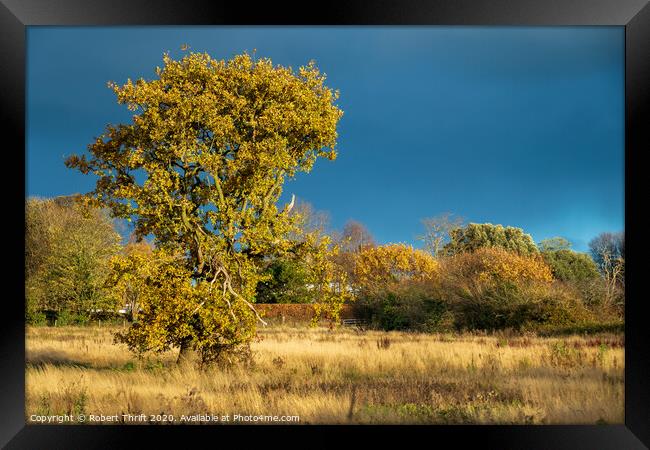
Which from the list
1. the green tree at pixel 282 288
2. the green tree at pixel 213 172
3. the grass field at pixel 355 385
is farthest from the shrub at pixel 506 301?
the green tree at pixel 213 172

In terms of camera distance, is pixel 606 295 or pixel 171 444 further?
Result: pixel 606 295

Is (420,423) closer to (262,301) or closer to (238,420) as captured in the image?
(238,420)

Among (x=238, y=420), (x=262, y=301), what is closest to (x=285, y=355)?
(x=238, y=420)

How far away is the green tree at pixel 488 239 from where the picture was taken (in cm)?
4478

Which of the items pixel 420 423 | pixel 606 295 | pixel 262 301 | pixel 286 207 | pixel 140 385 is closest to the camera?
pixel 420 423

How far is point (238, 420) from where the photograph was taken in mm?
10406

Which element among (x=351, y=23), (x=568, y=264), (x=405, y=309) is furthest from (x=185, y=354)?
(x=568, y=264)

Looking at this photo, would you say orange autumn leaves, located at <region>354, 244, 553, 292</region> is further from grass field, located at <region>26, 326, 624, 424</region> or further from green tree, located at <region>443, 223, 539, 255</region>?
grass field, located at <region>26, 326, 624, 424</region>

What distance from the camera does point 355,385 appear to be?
43.2ft

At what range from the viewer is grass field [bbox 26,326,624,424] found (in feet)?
35.7

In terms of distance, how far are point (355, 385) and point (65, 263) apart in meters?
21.8

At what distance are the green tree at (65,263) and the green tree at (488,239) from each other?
895 inches

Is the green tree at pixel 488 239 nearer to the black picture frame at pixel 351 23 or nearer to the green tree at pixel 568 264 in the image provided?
the green tree at pixel 568 264
